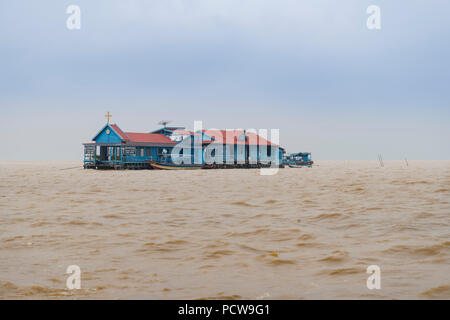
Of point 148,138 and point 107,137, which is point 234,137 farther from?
point 107,137

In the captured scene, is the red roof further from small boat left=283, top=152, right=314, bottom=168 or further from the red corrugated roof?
small boat left=283, top=152, right=314, bottom=168

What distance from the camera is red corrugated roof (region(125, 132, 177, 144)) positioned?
44.5 meters

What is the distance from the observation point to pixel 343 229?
294 inches

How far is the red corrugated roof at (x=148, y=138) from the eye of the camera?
146 ft

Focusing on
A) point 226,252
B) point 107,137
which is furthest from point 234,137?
point 226,252

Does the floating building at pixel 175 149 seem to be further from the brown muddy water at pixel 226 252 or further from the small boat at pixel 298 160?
the brown muddy water at pixel 226 252

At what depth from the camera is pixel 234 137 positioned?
51812 millimetres

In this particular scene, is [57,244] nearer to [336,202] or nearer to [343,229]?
[343,229]

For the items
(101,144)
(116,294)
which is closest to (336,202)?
(116,294)

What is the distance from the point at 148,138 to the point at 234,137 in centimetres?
1190

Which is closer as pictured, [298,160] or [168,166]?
[168,166]

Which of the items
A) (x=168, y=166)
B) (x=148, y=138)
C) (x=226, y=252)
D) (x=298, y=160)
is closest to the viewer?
(x=226, y=252)

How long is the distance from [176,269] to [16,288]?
5.87 ft

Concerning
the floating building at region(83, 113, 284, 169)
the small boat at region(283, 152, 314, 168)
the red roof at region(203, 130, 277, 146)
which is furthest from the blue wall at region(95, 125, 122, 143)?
the small boat at region(283, 152, 314, 168)
